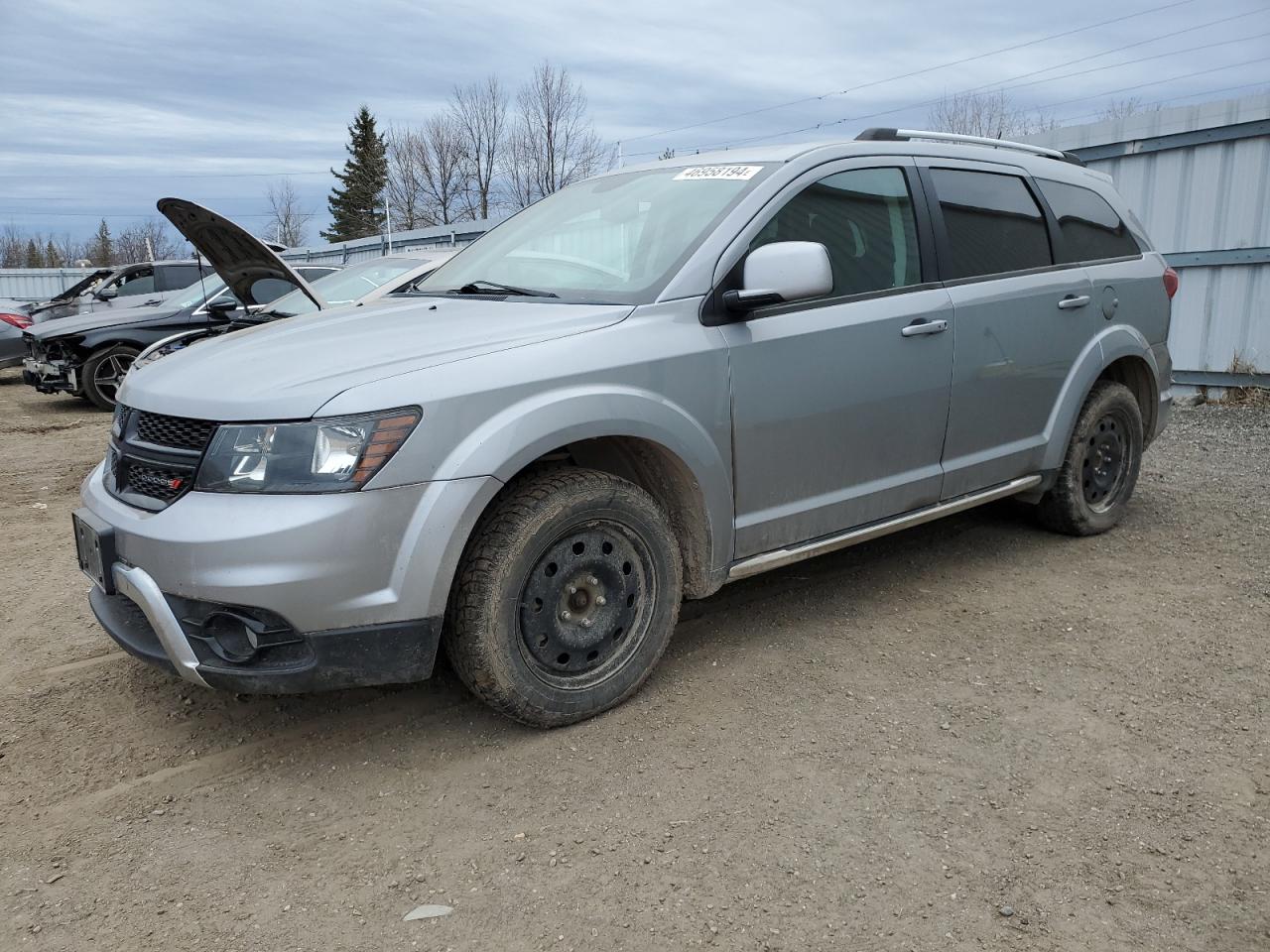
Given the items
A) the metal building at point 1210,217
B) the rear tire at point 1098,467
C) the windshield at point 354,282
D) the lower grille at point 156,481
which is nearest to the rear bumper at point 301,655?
the lower grille at point 156,481

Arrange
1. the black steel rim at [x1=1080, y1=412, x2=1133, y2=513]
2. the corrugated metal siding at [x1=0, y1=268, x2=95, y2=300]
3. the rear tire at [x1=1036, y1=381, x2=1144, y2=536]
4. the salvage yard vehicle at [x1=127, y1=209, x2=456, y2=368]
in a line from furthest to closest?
the corrugated metal siding at [x1=0, y1=268, x2=95, y2=300]
the salvage yard vehicle at [x1=127, y1=209, x2=456, y2=368]
the black steel rim at [x1=1080, y1=412, x2=1133, y2=513]
the rear tire at [x1=1036, y1=381, x2=1144, y2=536]

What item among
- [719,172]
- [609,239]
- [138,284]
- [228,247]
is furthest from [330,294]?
[138,284]

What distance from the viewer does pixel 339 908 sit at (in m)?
2.41

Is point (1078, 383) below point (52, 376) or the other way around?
the other way around

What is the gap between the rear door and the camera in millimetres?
4184

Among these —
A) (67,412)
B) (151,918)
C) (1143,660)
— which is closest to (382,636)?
(151,918)

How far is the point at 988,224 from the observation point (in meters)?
4.39

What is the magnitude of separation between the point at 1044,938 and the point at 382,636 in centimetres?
180

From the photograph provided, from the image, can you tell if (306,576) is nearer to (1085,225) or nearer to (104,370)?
(1085,225)

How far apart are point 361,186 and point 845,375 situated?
58324 mm

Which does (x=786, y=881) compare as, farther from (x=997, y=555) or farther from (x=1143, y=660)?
(x=997, y=555)

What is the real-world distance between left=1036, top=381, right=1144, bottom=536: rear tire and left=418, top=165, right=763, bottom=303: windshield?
228cm

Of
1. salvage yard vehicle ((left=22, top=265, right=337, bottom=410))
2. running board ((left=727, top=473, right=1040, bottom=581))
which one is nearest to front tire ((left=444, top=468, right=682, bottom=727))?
running board ((left=727, top=473, right=1040, bottom=581))

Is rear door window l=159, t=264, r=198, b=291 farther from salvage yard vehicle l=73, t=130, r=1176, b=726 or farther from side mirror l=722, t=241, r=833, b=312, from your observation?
side mirror l=722, t=241, r=833, b=312
